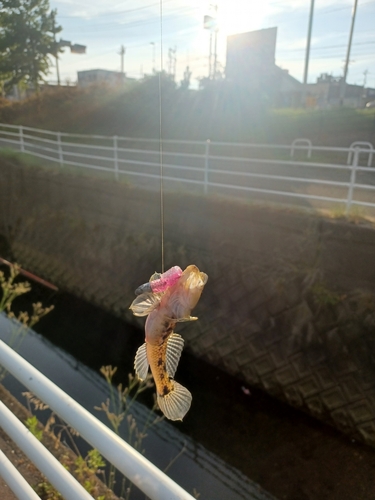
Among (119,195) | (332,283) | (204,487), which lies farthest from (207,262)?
(204,487)

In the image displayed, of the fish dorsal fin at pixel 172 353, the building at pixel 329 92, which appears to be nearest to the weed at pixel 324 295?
the fish dorsal fin at pixel 172 353

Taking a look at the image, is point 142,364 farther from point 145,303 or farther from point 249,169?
point 249,169

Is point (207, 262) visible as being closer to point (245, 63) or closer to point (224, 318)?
point (224, 318)

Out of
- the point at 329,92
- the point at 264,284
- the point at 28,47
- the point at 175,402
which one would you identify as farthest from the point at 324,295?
the point at 329,92

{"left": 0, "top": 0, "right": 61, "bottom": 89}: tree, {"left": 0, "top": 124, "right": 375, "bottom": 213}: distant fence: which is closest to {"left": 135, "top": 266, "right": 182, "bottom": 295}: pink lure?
{"left": 0, "top": 124, "right": 375, "bottom": 213}: distant fence

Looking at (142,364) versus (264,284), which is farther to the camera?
(264,284)
